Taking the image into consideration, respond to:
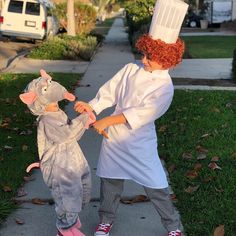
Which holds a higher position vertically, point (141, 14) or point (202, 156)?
point (202, 156)

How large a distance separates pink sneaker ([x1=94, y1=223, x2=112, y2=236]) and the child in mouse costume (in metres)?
0.37

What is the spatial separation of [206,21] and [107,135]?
42.6 m

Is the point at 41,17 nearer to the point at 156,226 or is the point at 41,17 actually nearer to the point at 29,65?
the point at 29,65

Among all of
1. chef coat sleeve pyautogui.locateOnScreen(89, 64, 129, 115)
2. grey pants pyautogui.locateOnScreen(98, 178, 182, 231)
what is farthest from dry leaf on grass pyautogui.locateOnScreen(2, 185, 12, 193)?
chef coat sleeve pyautogui.locateOnScreen(89, 64, 129, 115)

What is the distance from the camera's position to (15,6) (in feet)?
72.3

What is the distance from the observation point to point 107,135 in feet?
12.1

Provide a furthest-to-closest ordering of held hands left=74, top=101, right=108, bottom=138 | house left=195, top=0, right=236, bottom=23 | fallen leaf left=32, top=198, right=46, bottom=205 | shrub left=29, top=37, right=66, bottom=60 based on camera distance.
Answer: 1. house left=195, top=0, right=236, bottom=23
2. shrub left=29, top=37, right=66, bottom=60
3. fallen leaf left=32, top=198, right=46, bottom=205
4. held hands left=74, top=101, right=108, bottom=138

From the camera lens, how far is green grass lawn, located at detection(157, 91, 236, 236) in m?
4.20

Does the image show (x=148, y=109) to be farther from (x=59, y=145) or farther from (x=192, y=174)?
(x=192, y=174)

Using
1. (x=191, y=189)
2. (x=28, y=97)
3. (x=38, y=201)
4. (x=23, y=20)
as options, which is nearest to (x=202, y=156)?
(x=191, y=189)

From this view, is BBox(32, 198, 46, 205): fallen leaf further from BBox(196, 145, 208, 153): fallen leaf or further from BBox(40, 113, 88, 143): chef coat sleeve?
BBox(196, 145, 208, 153): fallen leaf

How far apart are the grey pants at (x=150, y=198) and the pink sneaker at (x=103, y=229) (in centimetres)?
3

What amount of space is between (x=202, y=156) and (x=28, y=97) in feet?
9.08

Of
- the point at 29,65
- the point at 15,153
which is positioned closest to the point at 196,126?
the point at 15,153
